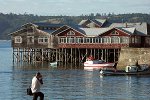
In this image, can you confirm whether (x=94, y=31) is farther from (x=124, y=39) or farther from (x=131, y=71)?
(x=131, y=71)

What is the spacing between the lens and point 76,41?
385 feet

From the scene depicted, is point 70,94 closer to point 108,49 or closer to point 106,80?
point 106,80

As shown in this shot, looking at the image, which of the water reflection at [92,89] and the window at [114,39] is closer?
the water reflection at [92,89]

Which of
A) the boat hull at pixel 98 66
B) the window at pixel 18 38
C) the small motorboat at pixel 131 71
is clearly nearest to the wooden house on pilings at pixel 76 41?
the window at pixel 18 38

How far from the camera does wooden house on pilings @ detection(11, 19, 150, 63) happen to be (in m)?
113

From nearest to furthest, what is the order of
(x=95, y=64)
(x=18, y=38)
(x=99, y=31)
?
(x=95, y=64) → (x=99, y=31) → (x=18, y=38)

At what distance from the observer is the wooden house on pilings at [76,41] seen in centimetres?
11325

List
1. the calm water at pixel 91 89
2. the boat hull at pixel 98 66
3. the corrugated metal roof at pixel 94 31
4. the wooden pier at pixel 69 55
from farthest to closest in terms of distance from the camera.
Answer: the corrugated metal roof at pixel 94 31 → the wooden pier at pixel 69 55 → the boat hull at pixel 98 66 → the calm water at pixel 91 89

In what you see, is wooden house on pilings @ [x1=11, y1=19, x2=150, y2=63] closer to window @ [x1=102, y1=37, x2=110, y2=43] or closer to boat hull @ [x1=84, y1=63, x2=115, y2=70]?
window @ [x1=102, y1=37, x2=110, y2=43]

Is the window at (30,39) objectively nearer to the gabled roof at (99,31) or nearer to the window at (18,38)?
the window at (18,38)

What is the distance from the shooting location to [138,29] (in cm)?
11925

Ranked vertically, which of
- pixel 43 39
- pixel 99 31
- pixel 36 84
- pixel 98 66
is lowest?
pixel 98 66

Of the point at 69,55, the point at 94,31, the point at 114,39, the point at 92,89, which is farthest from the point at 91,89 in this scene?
the point at 69,55

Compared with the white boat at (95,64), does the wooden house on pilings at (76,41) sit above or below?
above
